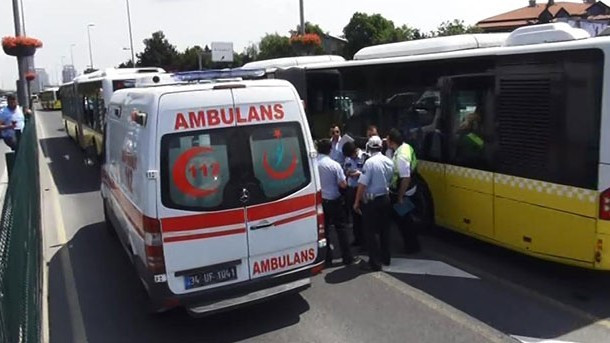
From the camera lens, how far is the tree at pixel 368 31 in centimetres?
5916

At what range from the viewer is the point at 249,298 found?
A: 17.3 ft

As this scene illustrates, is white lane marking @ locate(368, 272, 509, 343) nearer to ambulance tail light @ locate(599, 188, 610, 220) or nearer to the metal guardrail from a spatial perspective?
ambulance tail light @ locate(599, 188, 610, 220)

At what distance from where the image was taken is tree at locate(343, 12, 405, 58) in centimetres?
5916

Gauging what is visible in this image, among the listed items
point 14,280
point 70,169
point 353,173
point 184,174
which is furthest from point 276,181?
point 70,169

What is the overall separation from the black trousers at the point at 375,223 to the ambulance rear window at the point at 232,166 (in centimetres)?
152

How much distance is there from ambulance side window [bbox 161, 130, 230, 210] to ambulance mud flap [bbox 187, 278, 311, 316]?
2.92ft

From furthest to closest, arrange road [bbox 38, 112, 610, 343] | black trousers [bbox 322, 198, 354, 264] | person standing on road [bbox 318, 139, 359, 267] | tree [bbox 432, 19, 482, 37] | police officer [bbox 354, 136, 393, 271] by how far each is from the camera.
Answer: tree [bbox 432, 19, 482, 37], black trousers [bbox 322, 198, 354, 264], person standing on road [bbox 318, 139, 359, 267], police officer [bbox 354, 136, 393, 271], road [bbox 38, 112, 610, 343]

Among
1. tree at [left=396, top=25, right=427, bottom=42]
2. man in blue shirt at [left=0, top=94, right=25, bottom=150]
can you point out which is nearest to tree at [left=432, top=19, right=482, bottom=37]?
tree at [left=396, top=25, right=427, bottom=42]

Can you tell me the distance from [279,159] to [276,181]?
21cm

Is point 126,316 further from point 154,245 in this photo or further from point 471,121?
point 471,121

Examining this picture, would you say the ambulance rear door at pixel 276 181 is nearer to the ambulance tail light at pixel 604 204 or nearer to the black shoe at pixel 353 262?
the black shoe at pixel 353 262

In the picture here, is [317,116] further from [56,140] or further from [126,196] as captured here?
[56,140]

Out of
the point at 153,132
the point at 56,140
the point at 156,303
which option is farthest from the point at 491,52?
the point at 56,140

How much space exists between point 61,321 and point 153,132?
242cm
